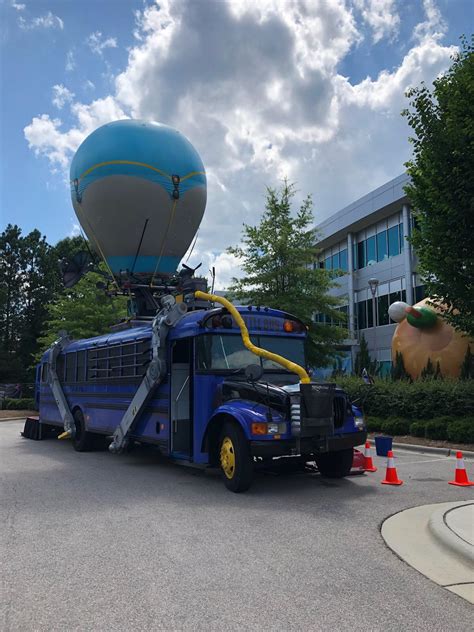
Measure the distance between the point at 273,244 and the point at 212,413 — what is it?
13.6m

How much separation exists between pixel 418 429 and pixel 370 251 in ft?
89.6

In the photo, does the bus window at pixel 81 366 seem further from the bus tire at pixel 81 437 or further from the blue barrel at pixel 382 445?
the blue barrel at pixel 382 445

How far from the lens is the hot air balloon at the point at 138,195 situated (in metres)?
15.3

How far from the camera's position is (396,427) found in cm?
1530

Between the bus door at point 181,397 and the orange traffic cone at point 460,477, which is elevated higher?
the bus door at point 181,397

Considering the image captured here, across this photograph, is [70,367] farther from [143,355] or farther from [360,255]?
[360,255]

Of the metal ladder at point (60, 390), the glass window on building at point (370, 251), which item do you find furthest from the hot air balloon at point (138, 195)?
the glass window on building at point (370, 251)

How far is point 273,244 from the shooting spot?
2133 cm

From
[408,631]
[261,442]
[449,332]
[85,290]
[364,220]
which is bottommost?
[408,631]

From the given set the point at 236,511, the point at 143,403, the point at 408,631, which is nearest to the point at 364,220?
the point at 143,403

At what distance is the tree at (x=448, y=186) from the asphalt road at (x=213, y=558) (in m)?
6.48

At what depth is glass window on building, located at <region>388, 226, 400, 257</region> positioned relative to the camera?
36844 millimetres

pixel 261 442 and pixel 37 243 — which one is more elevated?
pixel 37 243

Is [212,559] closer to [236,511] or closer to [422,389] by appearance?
[236,511]
